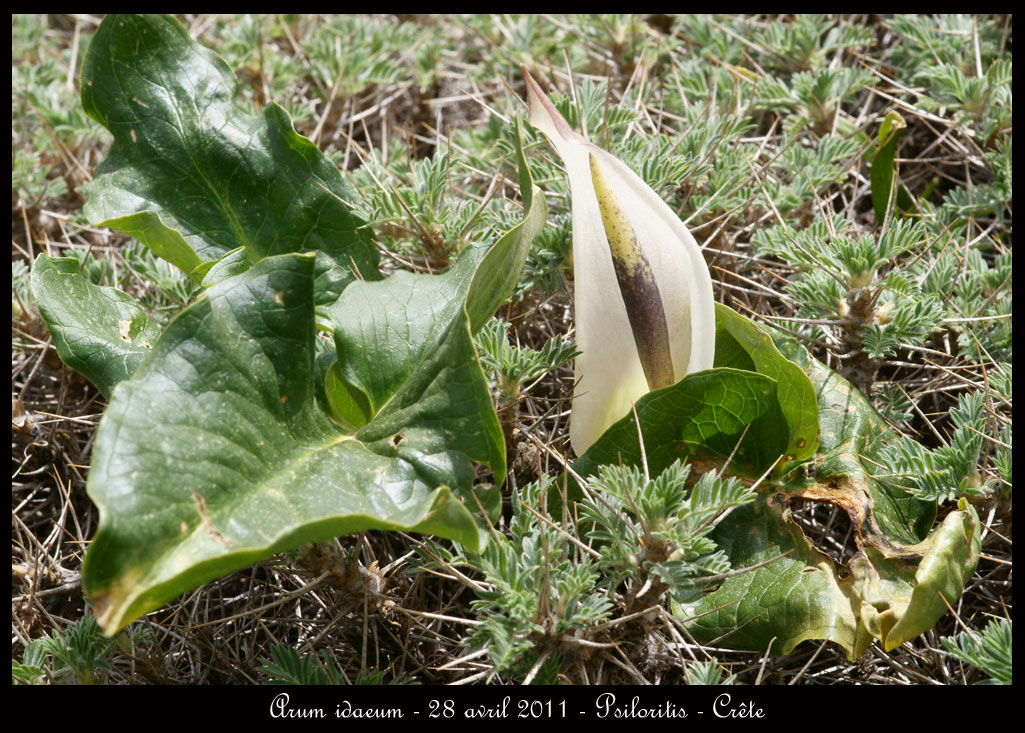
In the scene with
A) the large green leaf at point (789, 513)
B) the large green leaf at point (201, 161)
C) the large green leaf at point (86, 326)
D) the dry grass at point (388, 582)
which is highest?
the large green leaf at point (201, 161)

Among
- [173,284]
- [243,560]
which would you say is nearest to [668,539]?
[243,560]

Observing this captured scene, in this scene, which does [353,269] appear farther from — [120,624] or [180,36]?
[120,624]

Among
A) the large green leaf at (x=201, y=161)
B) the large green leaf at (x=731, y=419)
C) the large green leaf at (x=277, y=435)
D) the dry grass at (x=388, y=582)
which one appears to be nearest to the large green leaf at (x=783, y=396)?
the large green leaf at (x=731, y=419)

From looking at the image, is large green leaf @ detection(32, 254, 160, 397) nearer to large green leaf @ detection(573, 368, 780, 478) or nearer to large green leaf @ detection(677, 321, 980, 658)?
large green leaf @ detection(573, 368, 780, 478)

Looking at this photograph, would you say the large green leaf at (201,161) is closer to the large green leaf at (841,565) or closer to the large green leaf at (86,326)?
the large green leaf at (86,326)

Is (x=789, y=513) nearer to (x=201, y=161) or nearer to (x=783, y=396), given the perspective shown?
(x=783, y=396)

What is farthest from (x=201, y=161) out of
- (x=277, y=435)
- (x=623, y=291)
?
(x=623, y=291)
